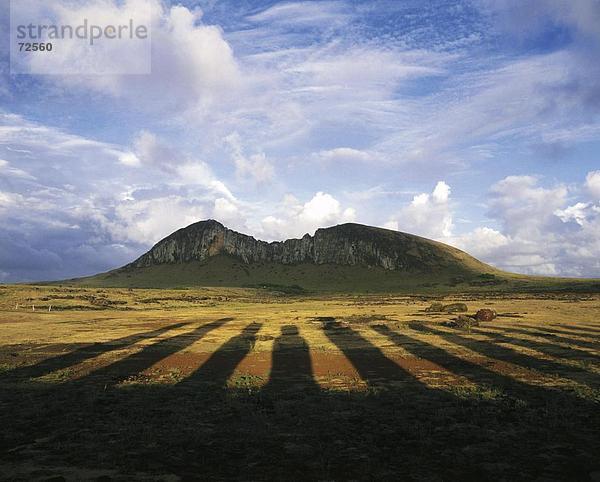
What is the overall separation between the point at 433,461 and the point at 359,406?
4023mm

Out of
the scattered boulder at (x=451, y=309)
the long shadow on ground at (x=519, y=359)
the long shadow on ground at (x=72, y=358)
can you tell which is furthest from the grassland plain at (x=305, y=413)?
the scattered boulder at (x=451, y=309)

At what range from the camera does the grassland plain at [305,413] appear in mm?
7734

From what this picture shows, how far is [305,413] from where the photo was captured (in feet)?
36.8

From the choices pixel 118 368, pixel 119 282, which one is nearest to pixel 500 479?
pixel 118 368

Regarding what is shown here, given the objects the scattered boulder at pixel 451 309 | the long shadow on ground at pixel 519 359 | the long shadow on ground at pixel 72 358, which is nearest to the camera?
the long shadow on ground at pixel 519 359

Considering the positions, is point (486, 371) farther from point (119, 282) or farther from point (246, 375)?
point (119, 282)

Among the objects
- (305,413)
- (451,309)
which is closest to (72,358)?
(305,413)

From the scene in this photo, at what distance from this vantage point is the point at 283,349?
23859 mm

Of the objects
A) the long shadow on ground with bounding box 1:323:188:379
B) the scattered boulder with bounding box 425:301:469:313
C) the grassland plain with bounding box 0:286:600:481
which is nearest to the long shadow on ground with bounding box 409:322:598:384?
the grassland plain with bounding box 0:286:600:481

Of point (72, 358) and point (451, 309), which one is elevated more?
point (72, 358)

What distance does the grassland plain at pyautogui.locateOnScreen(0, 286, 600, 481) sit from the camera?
7734mm

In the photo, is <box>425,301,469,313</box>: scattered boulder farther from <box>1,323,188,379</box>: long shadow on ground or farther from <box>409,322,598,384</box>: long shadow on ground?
<box>1,323,188,379</box>: long shadow on ground

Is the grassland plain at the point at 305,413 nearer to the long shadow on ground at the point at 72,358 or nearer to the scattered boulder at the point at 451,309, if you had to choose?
the long shadow on ground at the point at 72,358

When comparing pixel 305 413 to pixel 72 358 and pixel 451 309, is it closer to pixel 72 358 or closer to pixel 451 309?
pixel 72 358
